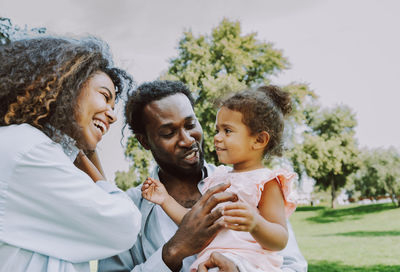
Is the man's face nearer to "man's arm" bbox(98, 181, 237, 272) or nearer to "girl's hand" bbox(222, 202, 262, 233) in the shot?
"man's arm" bbox(98, 181, 237, 272)

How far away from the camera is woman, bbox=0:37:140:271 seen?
1.62 meters

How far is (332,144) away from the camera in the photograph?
104 feet

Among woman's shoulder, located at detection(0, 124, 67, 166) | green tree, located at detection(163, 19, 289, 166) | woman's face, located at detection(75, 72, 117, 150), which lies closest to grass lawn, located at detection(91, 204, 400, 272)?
green tree, located at detection(163, 19, 289, 166)

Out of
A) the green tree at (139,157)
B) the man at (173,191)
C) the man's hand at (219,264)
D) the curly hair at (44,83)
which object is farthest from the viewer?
the green tree at (139,157)

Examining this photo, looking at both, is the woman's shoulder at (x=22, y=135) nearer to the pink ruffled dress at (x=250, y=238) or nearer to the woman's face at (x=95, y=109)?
the woman's face at (x=95, y=109)

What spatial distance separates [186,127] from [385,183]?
35.5 m

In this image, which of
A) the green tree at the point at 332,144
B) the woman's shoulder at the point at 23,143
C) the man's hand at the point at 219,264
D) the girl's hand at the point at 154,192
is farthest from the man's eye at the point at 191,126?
the green tree at the point at 332,144

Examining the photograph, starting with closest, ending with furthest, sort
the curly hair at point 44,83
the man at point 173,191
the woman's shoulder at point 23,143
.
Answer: the woman's shoulder at point 23,143 → the curly hair at point 44,83 → the man at point 173,191

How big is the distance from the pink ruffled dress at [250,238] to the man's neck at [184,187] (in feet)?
2.09

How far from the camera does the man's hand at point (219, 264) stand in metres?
1.98

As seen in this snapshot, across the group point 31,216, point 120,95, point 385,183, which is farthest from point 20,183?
point 385,183

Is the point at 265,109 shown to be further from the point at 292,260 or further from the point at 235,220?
the point at 292,260

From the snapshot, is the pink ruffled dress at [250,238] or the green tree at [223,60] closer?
the pink ruffled dress at [250,238]

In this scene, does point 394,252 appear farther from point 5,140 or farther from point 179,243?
point 5,140
